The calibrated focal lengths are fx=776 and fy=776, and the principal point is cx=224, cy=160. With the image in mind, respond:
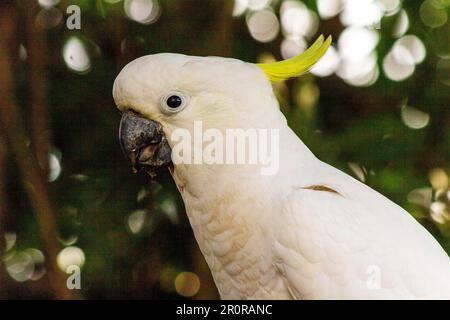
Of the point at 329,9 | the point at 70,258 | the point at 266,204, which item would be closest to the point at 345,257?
the point at 266,204

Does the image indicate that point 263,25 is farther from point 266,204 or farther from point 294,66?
point 266,204

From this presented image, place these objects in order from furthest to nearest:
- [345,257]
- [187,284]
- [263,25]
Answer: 1. [187,284]
2. [263,25]
3. [345,257]

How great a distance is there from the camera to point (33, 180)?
286 cm

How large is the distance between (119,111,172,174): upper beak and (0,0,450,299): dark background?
2.83 feet

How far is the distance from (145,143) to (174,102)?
13cm

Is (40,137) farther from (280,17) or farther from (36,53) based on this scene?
(280,17)

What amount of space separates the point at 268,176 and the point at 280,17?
1.12m

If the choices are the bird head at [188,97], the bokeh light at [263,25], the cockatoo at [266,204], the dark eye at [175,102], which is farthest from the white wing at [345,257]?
the bokeh light at [263,25]

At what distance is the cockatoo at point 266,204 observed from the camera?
5.57 feet

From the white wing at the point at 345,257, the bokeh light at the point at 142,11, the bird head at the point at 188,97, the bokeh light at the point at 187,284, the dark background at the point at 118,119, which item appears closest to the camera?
the white wing at the point at 345,257

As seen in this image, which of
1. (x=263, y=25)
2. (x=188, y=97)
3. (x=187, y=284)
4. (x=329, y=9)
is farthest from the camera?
(x=187, y=284)

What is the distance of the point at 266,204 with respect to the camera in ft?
5.81

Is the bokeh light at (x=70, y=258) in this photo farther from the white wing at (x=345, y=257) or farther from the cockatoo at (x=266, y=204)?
the white wing at (x=345, y=257)

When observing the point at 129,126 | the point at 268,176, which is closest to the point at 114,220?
the point at 129,126
